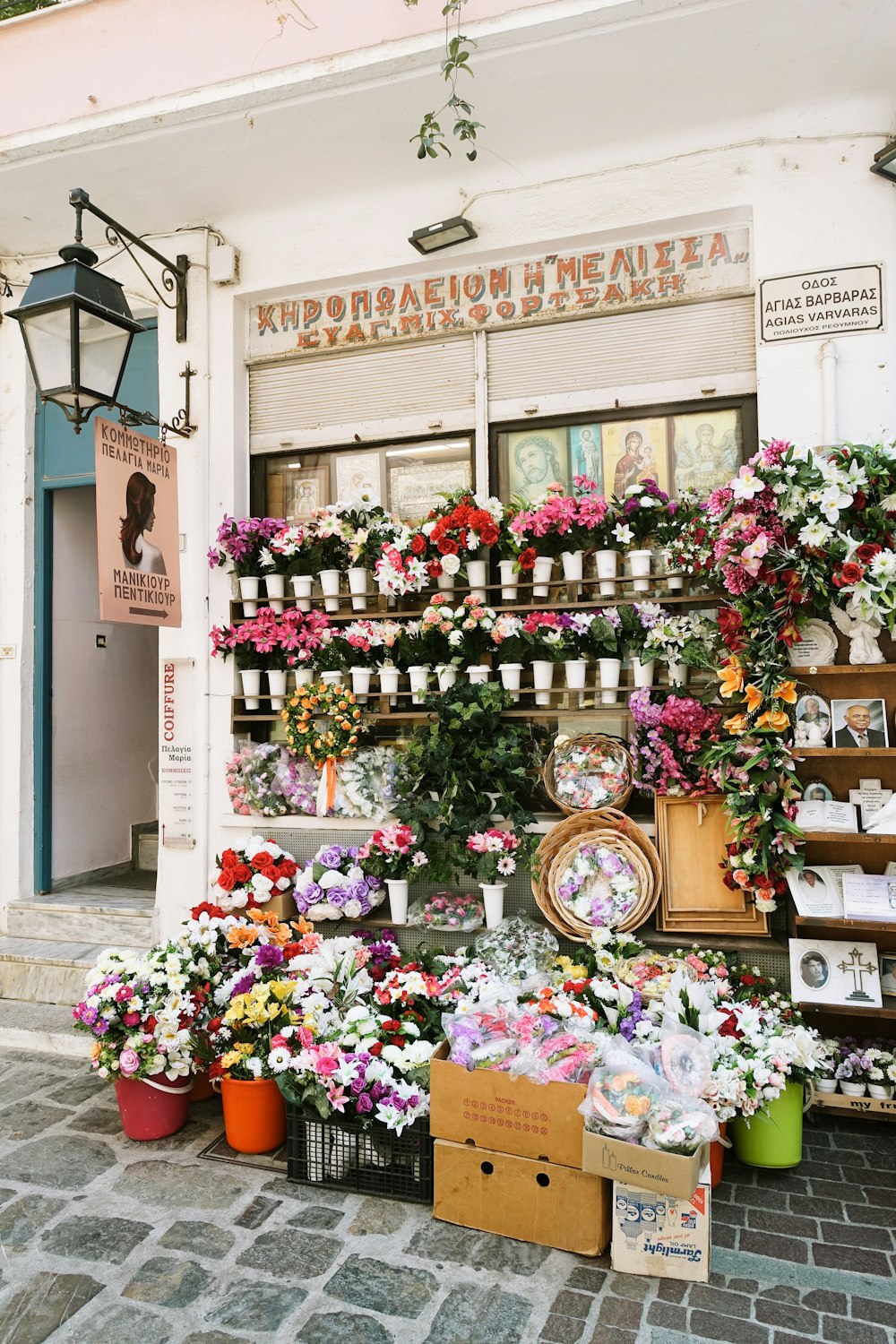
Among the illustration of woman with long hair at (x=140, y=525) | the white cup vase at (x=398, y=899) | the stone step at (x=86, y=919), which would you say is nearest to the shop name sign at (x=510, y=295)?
the illustration of woman with long hair at (x=140, y=525)

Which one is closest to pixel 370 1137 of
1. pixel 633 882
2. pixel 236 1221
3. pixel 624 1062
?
pixel 236 1221

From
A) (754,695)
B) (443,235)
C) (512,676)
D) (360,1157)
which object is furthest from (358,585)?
(360,1157)

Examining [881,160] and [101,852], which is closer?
[881,160]

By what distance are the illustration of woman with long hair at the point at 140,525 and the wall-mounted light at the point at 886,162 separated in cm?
427

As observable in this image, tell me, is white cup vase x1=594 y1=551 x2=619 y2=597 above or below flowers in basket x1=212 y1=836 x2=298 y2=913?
above

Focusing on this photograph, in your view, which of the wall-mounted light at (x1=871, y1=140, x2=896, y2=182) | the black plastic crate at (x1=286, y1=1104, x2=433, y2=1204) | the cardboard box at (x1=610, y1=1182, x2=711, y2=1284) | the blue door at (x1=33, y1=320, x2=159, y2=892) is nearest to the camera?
the cardboard box at (x1=610, y1=1182, x2=711, y2=1284)

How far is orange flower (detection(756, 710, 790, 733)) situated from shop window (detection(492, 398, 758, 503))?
58.5 inches

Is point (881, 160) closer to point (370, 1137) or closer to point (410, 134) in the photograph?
point (410, 134)

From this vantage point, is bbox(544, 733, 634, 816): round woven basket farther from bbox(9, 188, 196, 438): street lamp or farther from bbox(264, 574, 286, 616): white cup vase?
bbox(9, 188, 196, 438): street lamp

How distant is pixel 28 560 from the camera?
638 centimetres

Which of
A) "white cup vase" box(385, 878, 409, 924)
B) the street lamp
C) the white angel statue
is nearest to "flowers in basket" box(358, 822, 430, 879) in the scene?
"white cup vase" box(385, 878, 409, 924)

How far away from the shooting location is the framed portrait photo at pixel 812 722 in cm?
405

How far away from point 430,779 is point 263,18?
4307mm

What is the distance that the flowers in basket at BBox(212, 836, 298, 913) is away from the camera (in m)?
4.83
